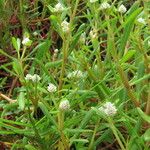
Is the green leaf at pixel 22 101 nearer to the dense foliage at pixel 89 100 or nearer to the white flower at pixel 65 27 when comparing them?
the dense foliage at pixel 89 100

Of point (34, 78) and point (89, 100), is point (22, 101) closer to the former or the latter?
point (34, 78)

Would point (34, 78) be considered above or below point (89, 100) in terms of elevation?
above

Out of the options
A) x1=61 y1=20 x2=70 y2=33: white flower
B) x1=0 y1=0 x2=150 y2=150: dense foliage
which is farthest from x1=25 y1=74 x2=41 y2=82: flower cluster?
x1=61 y1=20 x2=70 y2=33: white flower

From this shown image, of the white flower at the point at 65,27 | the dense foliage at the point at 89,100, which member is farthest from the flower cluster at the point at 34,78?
the white flower at the point at 65,27

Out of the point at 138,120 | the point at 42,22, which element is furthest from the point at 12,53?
the point at 138,120

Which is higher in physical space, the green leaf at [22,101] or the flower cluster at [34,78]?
the flower cluster at [34,78]

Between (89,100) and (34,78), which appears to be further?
(89,100)

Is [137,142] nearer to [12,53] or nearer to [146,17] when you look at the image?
[146,17]

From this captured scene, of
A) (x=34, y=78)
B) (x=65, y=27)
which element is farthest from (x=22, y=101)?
(x=65, y=27)

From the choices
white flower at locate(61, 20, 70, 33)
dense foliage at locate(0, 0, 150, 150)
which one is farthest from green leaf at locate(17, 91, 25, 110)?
white flower at locate(61, 20, 70, 33)

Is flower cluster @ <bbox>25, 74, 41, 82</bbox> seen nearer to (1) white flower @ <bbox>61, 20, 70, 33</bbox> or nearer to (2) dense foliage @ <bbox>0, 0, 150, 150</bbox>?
(2) dense foliage @ <bbox>0, 0, 150, 150</bbox>

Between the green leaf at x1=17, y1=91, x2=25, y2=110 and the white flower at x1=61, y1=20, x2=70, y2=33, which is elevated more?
the white flower at x1=61, y1=20, x2=70, y2=33
